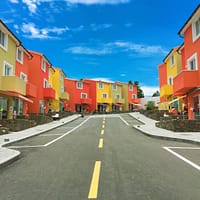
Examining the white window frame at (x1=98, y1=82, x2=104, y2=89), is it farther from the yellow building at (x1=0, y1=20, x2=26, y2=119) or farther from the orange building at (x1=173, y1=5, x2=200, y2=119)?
the orange building at (x1=173, y1=5, x2=200, y2=119)

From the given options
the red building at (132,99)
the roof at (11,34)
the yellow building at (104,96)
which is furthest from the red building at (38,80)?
the red building at (132,99)

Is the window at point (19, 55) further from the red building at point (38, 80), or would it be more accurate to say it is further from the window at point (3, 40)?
the red building at point (38, 80)

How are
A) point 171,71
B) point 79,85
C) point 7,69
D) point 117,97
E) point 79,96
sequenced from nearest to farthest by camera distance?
point 7,69, point 171,71, point 79,96, point 79,85, point 117,97

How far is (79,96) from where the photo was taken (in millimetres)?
58625

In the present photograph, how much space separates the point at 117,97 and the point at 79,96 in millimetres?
15181

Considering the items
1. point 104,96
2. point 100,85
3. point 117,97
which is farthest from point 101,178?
point 117,97

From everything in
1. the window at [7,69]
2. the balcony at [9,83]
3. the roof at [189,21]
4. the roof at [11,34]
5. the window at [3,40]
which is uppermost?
the roof at [189,21]

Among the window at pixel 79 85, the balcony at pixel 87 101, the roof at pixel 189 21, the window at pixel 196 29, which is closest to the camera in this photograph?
the roof at pixel 189 21

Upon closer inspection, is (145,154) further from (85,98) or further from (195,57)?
(85,98)

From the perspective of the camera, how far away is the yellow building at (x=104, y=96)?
6363 cm

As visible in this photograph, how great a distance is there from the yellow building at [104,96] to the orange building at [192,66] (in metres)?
42.1

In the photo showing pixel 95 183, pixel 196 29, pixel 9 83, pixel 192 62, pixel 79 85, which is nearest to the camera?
pixel 95 183

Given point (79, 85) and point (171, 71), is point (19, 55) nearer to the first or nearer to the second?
point (171, 71)

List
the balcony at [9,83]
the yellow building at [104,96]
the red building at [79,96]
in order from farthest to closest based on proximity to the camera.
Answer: the yellow building at [104,96], the red building at [79,96], the balcony at [9,83]
